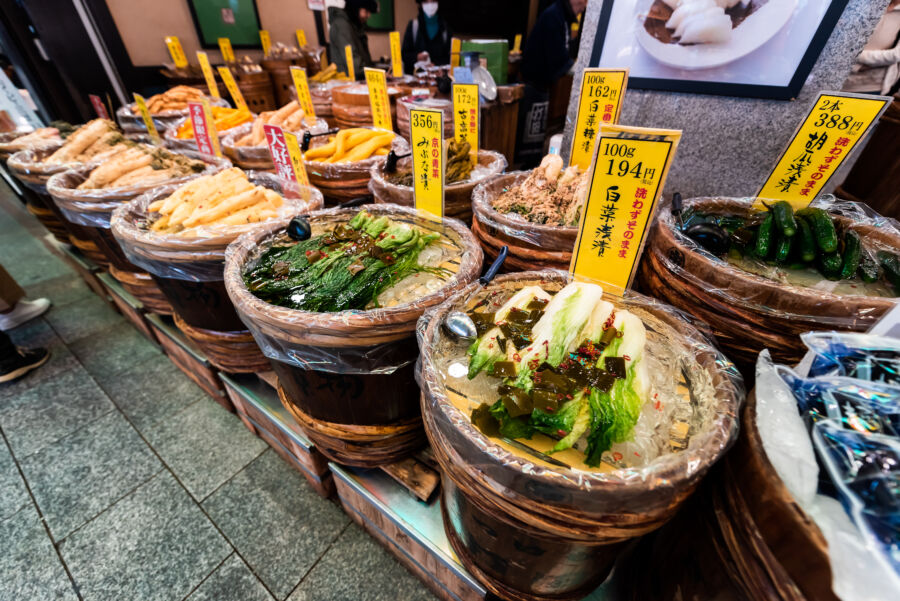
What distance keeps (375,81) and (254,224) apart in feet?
5.97

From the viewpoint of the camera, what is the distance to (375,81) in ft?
10.3

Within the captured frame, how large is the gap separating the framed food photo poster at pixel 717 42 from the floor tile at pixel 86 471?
176 inches

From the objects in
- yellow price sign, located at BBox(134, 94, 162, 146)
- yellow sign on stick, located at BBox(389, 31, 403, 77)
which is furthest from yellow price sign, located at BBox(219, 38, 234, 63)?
yellow price sign, located at BBox(134, 94, 162, 146)

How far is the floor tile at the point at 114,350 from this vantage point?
3.48 meters

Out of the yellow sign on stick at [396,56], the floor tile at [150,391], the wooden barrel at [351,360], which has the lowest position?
the floor tile at [150,391]

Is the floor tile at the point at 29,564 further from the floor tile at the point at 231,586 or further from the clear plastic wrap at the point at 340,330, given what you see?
the clear plastic wrap at the point at 340,330

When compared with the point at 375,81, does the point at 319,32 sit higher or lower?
higher

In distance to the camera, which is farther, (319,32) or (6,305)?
(319,32)

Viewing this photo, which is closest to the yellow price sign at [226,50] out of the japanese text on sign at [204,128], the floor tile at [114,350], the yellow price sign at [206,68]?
the yellow price sign at [206,68]

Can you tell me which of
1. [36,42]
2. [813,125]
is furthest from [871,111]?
[36,42]

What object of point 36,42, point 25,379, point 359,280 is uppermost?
point 36,42

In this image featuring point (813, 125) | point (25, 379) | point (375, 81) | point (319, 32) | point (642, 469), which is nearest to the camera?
point (642, 469)

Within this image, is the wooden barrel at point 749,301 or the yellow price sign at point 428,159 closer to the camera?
the wooden barrel at point 749,301

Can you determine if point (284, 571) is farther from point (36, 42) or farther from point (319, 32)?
point (319, 32)
